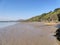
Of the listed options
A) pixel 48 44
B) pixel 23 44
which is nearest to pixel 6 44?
pixel 23 44

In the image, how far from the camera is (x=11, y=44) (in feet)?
44.5

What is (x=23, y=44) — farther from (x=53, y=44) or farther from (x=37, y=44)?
(x=53, y=44)

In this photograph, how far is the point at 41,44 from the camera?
13.5m

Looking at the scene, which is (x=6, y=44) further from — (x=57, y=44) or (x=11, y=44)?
(x=57, y=44)

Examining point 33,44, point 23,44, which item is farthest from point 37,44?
point 23,44

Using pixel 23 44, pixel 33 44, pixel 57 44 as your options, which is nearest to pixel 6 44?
pixel 23 44

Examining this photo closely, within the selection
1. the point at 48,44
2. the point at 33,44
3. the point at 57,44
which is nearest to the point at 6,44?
the point at 33,44

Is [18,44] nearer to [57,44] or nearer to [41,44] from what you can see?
[41,44]

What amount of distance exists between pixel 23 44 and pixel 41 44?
1792 millimetres

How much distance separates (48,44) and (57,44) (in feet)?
2.80

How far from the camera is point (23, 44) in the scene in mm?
13781

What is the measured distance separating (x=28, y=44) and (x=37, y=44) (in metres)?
0.90

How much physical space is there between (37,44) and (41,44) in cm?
39

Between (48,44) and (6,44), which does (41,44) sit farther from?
Answer: (6,44)
